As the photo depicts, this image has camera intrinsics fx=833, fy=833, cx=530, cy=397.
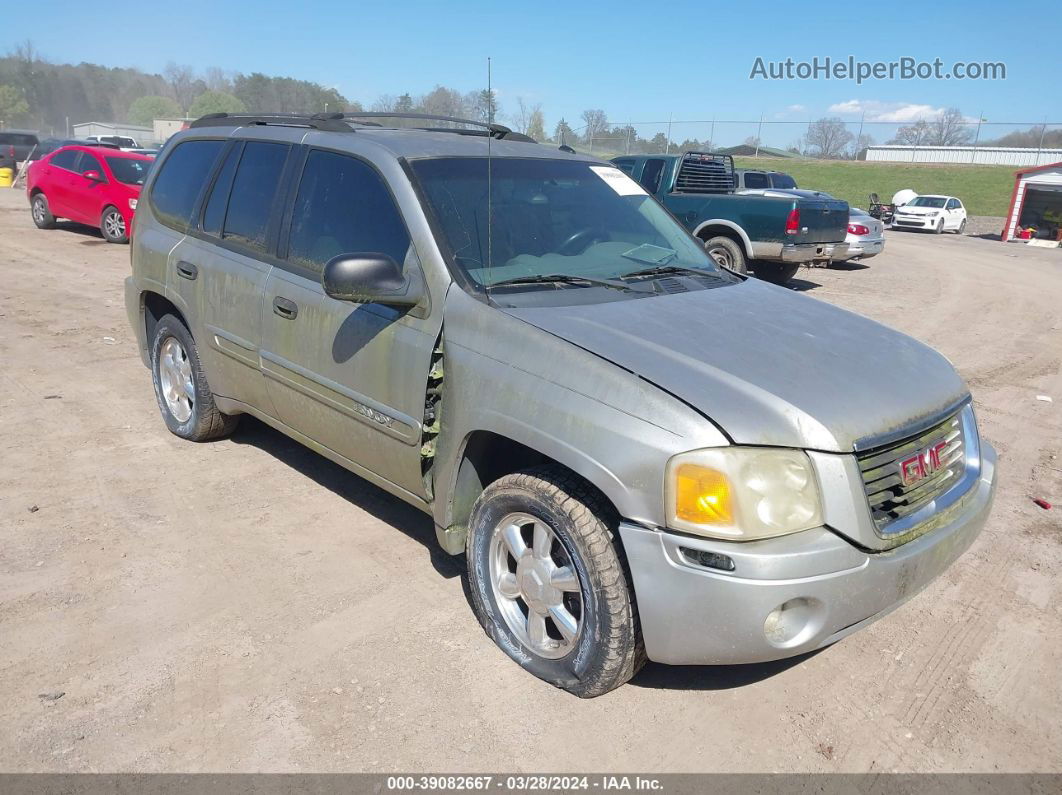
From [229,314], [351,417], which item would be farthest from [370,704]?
[229,314]

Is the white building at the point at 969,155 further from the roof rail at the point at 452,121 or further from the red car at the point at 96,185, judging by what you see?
the roof rail at the point at 452,121

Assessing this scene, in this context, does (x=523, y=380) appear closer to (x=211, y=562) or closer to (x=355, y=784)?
(x=355, y=784)

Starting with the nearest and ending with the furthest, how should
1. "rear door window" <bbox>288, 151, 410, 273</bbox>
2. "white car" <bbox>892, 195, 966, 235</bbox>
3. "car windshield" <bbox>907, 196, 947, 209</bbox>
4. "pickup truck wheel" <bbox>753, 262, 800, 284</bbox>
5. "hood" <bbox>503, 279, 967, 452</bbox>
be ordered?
1. "hood" <bbox>503, 279, 967, 452</bbox>
2. "rear door window" <bbox>288, 151, 410, 273</bbox>
3. "pickup truck wheel" <bbox>753, 262, 800, 284</bbox>
4. "white car" <bbox>892, 195, 966, 235</bbox>
5. "car windshield" <bbox>907, 196, 947, 209</bbox>

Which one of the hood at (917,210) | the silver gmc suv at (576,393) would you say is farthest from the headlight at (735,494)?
the hood at (917,210)

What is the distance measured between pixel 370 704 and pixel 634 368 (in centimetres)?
148

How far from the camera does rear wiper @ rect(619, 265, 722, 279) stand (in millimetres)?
3746

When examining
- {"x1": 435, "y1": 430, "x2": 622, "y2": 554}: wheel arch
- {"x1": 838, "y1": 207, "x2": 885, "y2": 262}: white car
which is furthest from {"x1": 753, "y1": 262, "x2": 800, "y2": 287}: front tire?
{"x1": 435, "y1": 430, "x2": 622, "y2": 554}: wheel arch

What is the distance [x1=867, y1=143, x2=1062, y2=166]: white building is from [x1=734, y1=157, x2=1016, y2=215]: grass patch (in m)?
1.60

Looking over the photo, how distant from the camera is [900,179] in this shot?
4566 centimetres

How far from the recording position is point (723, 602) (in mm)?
2482

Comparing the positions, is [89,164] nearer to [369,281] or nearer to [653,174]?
[653,174]

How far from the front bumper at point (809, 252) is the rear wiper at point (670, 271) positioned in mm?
7964

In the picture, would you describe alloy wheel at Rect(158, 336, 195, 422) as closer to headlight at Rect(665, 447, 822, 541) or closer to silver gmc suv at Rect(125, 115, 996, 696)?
silver gmc suv at Rect(125, 115, 996, 696)

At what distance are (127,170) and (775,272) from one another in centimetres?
1121
